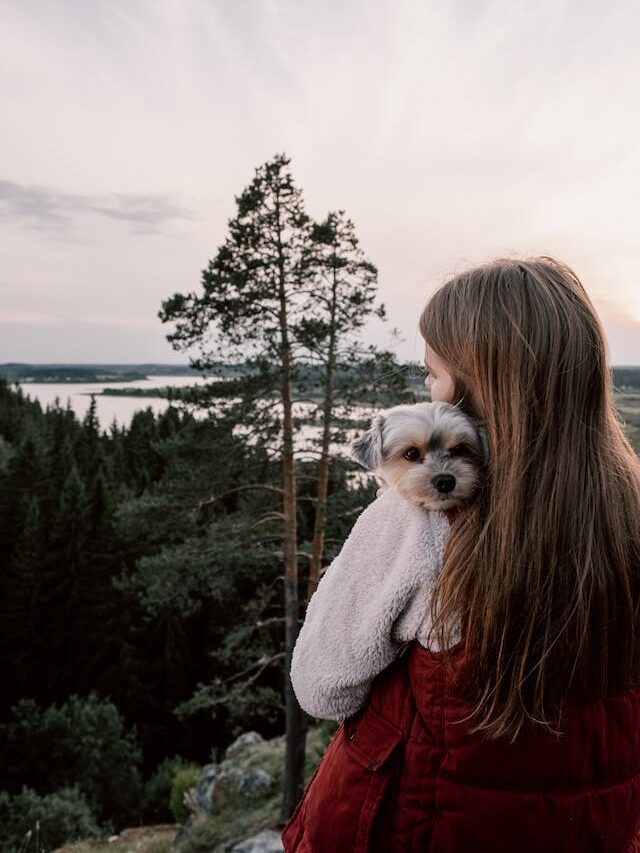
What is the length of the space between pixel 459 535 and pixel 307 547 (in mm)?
13288

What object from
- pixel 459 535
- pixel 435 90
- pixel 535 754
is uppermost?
pixel 435 90

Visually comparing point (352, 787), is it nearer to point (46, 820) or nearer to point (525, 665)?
point (525, 665)

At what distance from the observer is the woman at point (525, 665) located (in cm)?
143

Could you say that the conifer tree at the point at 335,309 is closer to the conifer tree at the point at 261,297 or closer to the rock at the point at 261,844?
the conifer tree at the point at 261,297

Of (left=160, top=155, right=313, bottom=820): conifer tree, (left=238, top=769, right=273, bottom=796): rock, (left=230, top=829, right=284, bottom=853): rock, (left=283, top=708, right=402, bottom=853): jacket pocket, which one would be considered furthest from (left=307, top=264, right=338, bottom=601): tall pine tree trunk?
(left=283, top=708, right=402, bottom=853): jacket pocket

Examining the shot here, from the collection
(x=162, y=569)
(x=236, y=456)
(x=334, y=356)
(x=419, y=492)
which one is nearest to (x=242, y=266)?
(x=334, y=356)

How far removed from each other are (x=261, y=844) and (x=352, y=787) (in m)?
12.4

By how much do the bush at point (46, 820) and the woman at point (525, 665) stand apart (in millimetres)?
20880

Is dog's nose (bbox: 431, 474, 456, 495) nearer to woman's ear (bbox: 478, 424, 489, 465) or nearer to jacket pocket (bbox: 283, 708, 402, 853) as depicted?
woman's ear (bbox: 478, 424, 489, 465)

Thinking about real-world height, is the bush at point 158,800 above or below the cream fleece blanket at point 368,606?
below

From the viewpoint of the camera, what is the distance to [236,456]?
463 inches

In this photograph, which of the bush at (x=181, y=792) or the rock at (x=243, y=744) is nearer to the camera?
the bush at (x=181, y=792)

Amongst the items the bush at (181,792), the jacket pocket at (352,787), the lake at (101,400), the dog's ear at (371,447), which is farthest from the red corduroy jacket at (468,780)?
the lake at (101,400)

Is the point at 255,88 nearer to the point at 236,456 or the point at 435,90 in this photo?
the point at 435,90
